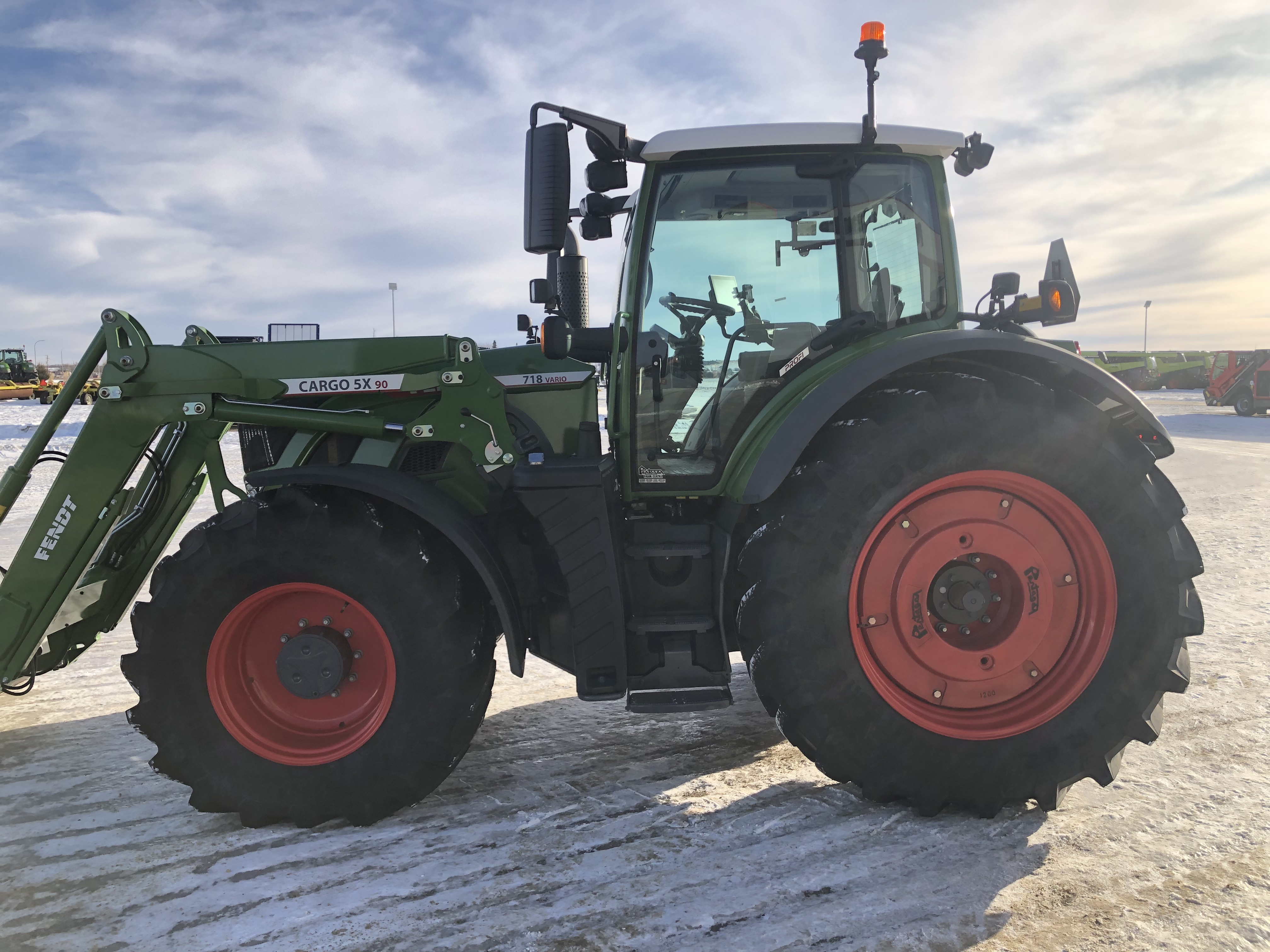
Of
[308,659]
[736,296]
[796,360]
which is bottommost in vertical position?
[308,659]

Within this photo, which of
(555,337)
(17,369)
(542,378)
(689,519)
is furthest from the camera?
(17,369)

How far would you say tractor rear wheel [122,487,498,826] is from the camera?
2623 mm

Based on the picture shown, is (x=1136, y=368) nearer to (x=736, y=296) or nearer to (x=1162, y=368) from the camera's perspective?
(x=1162, y=368)

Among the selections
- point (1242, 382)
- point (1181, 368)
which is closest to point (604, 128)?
point (1242, 382)

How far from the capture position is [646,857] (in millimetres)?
2426

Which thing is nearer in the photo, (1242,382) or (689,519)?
(689,519)

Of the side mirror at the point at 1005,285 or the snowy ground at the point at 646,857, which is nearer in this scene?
the snowy ground at the point at 646,857

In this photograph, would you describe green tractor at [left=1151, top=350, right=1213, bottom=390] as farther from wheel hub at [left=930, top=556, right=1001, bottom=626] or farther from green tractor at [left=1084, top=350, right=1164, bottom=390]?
wheel hub at [left=930, top=556, right=1001, bottom=626]

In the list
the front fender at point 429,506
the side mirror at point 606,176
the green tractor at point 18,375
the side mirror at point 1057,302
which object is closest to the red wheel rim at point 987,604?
the side mirror at point 1057,302

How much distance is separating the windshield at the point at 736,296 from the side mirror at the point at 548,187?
56 centimetres

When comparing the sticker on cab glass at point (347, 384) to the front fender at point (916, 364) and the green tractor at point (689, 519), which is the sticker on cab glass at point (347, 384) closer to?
the green tractor at point (689, 519)

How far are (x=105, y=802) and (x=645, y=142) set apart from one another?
3060mm

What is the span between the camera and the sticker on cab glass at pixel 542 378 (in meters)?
3.27

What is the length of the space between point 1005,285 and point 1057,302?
0.25 meters
